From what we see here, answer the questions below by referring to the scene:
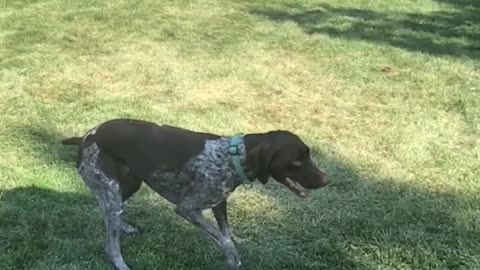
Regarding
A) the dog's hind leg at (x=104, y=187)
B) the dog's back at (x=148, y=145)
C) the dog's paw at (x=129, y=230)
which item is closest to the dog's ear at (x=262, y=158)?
the dog's back at (x=148, y=145)

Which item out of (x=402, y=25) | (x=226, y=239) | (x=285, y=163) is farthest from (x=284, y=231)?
(x=402, y=25)

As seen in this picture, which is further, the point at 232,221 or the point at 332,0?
the point at 332,0

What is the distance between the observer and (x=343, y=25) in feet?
26.9

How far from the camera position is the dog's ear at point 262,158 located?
9.86ft

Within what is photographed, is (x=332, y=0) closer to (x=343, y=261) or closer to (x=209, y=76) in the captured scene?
(x=209, y=76)

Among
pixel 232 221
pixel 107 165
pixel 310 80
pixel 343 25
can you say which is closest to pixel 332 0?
pixel 343 25

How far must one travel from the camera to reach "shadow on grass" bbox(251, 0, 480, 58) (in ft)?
24.8

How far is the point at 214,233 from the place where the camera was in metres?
3.28

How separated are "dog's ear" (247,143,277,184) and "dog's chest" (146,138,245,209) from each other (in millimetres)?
61

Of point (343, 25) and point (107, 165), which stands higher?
point (107, 165)

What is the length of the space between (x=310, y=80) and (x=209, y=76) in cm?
87

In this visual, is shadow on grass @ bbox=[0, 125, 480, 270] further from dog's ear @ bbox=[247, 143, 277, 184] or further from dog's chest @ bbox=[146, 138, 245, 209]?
dog's ear @ bbox=[247, 143, 277, 184]

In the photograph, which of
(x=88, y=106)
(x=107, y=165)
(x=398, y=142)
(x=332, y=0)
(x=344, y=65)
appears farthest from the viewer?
(x=332, y=0)

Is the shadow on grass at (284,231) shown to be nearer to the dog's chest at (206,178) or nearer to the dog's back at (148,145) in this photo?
the dog's chest at (206,178)
